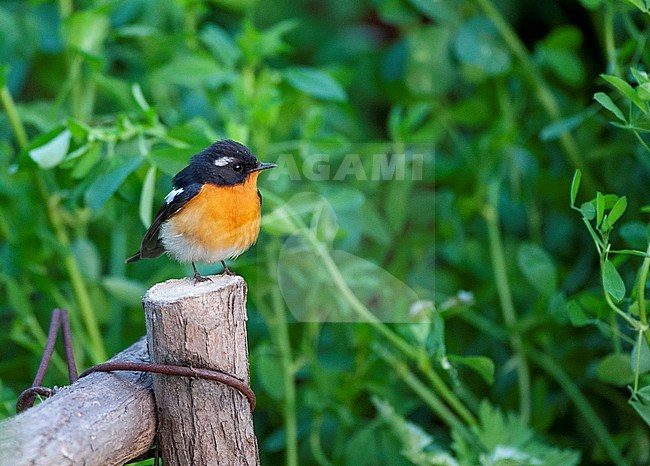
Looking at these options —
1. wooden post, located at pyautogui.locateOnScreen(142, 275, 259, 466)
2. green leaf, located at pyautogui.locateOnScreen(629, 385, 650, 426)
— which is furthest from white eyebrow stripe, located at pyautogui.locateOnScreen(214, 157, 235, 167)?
green leaf, located at pyautogui.locateOnScreen(629, 385, 650, 426)

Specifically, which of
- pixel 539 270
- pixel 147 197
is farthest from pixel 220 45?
pixel 539 270

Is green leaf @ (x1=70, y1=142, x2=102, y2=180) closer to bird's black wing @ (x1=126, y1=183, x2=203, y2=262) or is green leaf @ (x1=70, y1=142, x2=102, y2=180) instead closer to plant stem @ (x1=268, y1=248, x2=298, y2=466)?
bird's black wing @ (x1=126, y1=183, x2=203, y2=262)

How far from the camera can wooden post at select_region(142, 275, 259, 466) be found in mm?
1351

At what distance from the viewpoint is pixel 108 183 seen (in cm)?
189

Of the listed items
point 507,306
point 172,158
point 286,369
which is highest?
point 172,158

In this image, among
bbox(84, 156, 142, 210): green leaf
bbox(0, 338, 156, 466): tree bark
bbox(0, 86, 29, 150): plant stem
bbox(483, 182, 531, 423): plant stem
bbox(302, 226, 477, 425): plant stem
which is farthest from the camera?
bbox(483, 182, 531, 423): plant stem

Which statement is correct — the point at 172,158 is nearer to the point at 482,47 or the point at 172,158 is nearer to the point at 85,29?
the point at 85,29

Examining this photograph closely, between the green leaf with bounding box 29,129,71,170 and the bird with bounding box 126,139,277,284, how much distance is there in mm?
368

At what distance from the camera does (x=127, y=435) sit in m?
1.32

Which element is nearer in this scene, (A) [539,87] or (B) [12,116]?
(B) [12,116]

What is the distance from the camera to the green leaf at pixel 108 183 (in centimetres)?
185

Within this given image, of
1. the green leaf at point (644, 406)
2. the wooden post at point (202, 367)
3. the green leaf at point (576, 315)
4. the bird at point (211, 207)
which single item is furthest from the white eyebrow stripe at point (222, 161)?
the green leaf at point (644, 406)

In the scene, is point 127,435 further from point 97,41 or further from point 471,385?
point 471,385

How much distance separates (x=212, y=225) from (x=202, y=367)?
0.45 m
